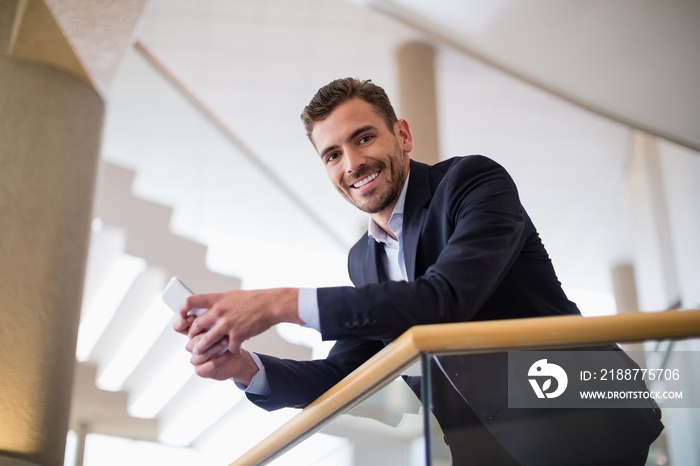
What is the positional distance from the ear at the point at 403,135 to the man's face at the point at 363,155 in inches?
0.8

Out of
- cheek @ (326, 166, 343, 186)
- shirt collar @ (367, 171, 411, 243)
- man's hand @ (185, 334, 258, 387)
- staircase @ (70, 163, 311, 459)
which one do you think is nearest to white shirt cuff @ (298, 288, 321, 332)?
man's hand @ (185, 334, 258, 387)

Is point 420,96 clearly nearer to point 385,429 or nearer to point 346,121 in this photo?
point 346,121

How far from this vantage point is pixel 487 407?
1169 millimetres

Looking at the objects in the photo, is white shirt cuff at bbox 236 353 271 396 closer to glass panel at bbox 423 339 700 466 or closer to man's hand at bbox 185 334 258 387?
man's hand at bbox 185 334 258 387

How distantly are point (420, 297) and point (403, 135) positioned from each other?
2.73 ft

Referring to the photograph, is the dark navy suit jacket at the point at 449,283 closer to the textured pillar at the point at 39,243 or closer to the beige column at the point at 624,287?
the textured pillar at the point at 39,243

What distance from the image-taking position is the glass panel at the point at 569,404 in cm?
105

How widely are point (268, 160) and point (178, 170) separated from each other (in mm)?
1351

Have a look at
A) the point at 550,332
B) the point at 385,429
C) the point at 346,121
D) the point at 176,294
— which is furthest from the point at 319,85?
the point at 550,332

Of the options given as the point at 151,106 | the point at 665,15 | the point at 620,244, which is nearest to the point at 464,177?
the point at 665,15

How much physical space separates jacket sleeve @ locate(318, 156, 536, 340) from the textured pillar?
2035 mm

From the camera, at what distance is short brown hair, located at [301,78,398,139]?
6.47 ft

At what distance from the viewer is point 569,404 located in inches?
44.9

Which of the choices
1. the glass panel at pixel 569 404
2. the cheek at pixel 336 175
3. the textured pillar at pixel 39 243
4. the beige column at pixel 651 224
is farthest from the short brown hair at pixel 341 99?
the beige column at pixel 651 224
